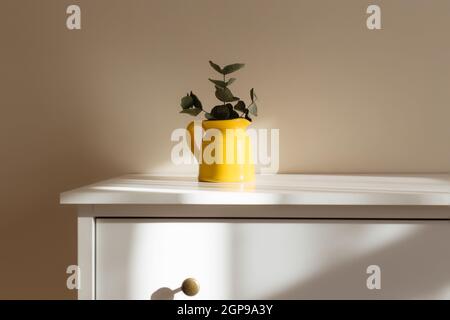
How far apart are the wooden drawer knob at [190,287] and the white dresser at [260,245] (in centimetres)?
1

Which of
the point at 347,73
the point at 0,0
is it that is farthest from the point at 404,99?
the point at 0,0

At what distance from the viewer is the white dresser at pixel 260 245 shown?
709mm

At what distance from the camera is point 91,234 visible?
724mm

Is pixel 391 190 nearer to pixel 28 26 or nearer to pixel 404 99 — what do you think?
pixel 404 99

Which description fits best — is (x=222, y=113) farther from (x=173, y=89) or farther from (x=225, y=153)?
(x=173, y=89)

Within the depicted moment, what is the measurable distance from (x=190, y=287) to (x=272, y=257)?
14 cm

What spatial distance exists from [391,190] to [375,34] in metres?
0.54

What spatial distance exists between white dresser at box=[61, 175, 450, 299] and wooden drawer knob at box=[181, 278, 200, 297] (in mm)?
13

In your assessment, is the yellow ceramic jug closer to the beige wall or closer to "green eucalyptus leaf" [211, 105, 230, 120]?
"green eucalyptus leaf" [211, 105, 230, 120]

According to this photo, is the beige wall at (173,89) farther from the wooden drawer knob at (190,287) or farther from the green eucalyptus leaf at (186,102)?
the wooden drawer knob at (190,287)

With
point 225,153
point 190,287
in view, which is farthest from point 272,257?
point 225,153

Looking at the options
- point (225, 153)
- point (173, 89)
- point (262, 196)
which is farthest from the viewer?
point (173, 89)

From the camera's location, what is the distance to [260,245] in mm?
726

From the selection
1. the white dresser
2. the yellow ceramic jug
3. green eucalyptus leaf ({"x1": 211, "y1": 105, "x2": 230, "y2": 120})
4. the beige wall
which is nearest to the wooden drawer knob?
the white dresser
